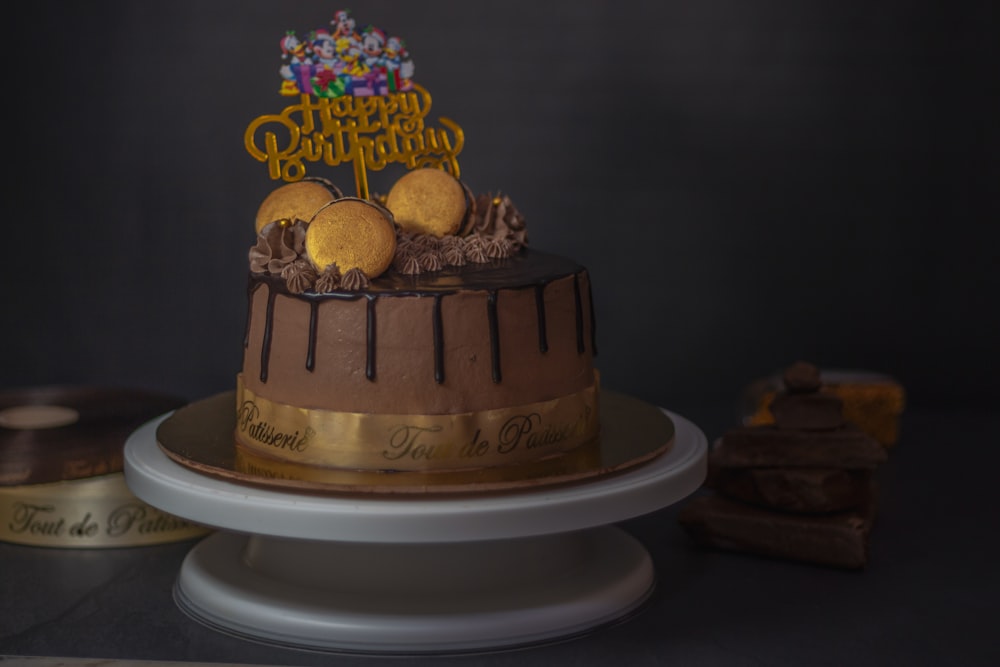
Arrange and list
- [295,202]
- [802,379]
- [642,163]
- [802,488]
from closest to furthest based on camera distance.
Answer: [295,202], [802,488], [802,379], [642,163]

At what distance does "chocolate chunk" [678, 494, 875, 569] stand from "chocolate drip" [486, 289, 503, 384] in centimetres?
88

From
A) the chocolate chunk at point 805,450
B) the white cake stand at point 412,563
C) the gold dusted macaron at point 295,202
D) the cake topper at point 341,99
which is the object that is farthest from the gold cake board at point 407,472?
the cake topper at point 341,99

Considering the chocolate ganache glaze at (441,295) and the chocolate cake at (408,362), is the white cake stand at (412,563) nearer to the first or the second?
the chocolate cake at (408,362)

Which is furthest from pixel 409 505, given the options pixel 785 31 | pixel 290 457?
pixel 785 31

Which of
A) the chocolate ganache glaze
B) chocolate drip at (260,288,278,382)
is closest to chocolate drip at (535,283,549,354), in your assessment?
the chocolate ganache glaze

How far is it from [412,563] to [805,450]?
1.07 m

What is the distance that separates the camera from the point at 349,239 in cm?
279

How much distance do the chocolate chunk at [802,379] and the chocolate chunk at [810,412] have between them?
0.05 feet

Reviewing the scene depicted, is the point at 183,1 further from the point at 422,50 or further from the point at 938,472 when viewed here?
the point at 938,472

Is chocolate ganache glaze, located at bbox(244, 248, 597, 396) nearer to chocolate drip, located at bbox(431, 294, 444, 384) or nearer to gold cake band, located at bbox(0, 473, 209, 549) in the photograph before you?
chocolate drip, located at bbox(431, 294, 444, 384)

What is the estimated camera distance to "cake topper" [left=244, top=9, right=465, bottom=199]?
315 centimetres

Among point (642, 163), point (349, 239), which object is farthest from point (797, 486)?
point (642, 163)

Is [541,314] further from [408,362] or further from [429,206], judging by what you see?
[429,206]

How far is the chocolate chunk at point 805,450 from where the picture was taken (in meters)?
3.27
